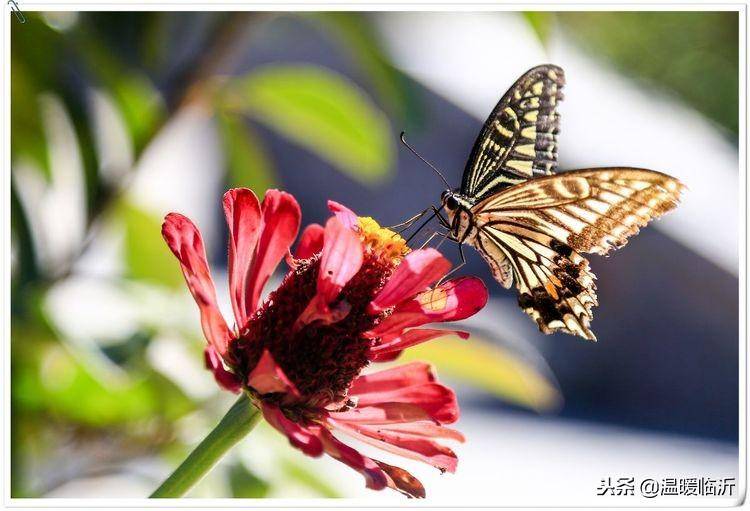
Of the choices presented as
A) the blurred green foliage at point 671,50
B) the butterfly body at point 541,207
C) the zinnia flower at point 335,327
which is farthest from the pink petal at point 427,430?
the blurred green foliage at point 671,50

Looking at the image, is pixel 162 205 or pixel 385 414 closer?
pixel 385 414

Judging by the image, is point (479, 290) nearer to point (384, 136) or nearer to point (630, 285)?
point (384, 136)

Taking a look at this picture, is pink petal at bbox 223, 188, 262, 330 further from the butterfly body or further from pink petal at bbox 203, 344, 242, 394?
the butterfly body

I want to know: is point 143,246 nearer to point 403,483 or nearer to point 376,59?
point 376,59

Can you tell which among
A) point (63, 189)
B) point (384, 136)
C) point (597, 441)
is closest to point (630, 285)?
point (597, 441)

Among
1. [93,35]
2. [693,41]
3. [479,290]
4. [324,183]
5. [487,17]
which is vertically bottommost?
[324,183]

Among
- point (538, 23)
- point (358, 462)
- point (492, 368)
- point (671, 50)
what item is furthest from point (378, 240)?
point (671, 50)

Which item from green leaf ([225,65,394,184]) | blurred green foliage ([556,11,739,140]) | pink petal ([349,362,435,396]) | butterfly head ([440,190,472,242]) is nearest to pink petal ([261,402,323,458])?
pink petal ([349,362,435,396])
